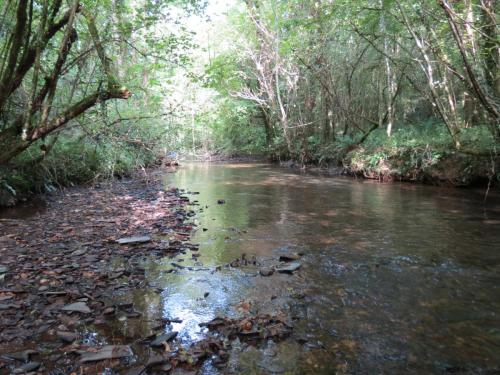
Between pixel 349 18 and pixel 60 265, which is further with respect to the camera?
pixel 349 18

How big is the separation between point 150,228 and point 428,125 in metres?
14.3

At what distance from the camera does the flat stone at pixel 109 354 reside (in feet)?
10.0

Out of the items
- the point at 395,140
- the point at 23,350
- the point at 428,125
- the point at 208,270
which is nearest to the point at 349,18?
the point at 395,140

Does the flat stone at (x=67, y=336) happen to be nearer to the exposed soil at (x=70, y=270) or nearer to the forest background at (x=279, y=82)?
the exposed soil at (x=70, y=270)

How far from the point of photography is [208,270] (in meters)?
5.29

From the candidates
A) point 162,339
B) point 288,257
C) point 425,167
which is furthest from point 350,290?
point 425,167

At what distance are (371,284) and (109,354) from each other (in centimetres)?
314

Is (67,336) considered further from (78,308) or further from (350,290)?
(350,290)

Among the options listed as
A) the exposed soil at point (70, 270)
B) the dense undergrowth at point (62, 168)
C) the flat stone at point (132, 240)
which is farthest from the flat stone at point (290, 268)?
the dense undergrowth at point (62, 168)

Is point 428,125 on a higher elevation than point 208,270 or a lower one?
higher

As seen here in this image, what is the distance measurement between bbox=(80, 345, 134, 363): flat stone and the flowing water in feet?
0.35

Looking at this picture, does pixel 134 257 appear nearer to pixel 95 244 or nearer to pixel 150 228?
pixel 95 244

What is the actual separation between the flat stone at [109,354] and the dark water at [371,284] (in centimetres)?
60

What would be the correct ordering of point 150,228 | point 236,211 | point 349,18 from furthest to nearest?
point 349,18 < point 236,211 < point 150,228
